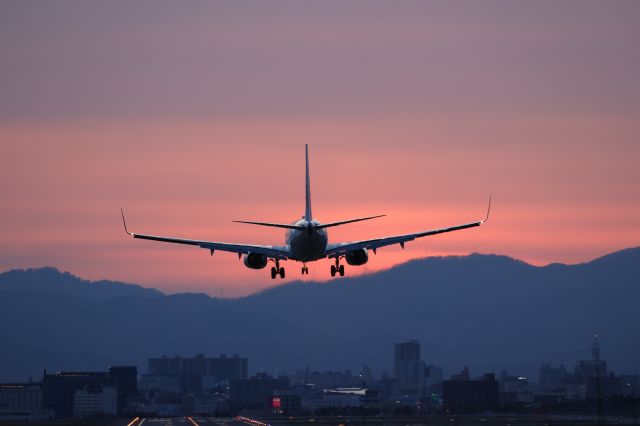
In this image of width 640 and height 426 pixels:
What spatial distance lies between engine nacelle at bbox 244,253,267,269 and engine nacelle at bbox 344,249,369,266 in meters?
9.30

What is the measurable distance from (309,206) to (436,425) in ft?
99.3

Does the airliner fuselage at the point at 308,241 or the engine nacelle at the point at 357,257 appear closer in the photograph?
the airliner fuselage at the point at 308,241

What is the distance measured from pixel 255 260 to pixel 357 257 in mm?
11069

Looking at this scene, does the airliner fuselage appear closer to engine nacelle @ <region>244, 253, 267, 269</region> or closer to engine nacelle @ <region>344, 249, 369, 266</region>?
engine nacelle @ <region>344, 249, 369, 266</region>

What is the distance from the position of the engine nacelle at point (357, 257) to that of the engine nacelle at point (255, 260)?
9.30 metres

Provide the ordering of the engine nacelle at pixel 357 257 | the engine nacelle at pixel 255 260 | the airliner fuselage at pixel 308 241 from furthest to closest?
the engine nacelle at pixel 357 257 → the engine nacelle at pixel 255 260 → the airliner fuselage at pixel 308 241

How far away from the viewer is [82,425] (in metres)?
193

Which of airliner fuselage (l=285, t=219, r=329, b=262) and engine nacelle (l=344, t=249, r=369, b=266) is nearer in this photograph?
airliner fuselage (l=285, t=219, r=329, b=262)

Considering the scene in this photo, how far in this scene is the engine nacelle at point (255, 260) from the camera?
502 feet

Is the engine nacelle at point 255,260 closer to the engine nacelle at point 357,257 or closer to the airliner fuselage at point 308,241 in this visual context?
the airliner fuselage at point 308,241

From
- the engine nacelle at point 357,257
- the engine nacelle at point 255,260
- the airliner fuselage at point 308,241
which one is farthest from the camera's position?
the engine nacelle at point 357,257

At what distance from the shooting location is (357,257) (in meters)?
153

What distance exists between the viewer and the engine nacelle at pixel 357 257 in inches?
6028

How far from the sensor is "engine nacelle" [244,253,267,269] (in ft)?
502
